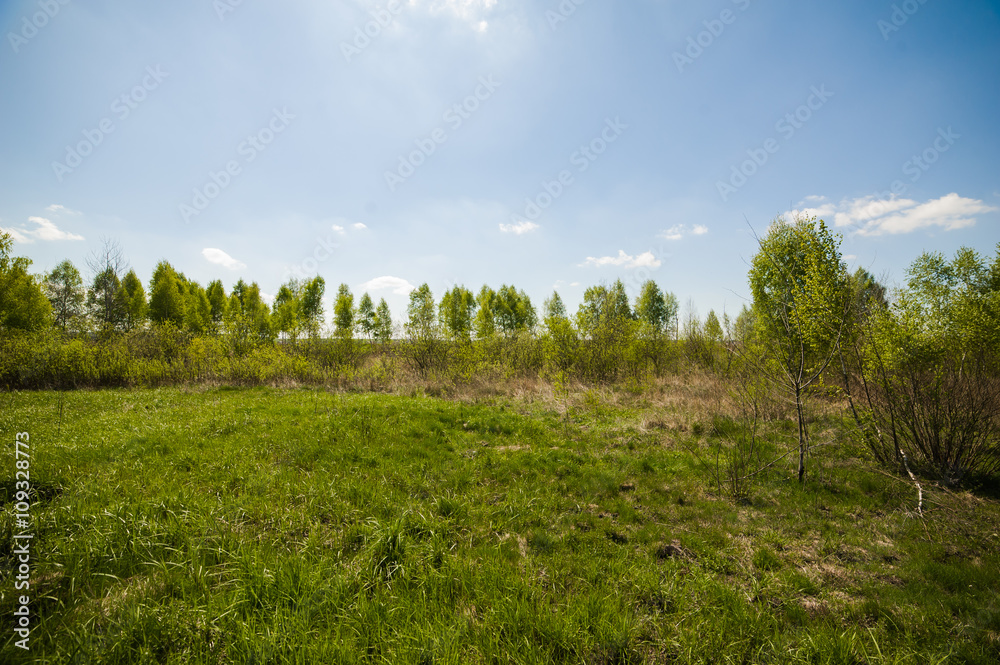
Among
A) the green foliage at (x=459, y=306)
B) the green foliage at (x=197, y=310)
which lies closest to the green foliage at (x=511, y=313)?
the green foliage at (x=459, y=306)

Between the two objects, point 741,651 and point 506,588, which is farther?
point 506,588

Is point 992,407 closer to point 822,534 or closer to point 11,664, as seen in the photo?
point 822,534

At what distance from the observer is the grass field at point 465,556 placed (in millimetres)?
2400

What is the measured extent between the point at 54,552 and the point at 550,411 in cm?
913

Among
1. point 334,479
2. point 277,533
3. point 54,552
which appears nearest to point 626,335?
point 334,479

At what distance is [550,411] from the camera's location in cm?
1038

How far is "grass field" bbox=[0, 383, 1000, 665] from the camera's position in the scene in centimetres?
240

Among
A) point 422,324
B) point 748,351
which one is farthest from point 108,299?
point 748,351

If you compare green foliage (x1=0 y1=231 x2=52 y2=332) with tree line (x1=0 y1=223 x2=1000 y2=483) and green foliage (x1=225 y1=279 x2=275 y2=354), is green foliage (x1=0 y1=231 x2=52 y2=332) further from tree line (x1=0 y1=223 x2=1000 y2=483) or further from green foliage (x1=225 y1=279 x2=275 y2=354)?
green foliage (x1=225 y1=279 x2=275 y2=354)

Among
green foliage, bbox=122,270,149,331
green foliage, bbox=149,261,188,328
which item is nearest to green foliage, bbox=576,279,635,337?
green foliage, bbox=149,261,188,328

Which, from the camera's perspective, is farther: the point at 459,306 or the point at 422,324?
the point at 459,306

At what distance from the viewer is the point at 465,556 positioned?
11.3ft

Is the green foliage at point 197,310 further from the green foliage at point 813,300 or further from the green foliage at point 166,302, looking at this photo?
the green foliage at point 813,300

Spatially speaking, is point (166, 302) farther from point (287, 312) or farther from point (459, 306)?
point (459, 306)
